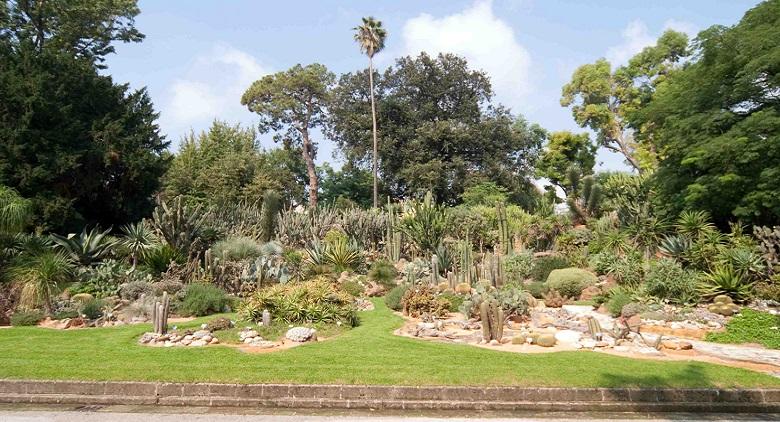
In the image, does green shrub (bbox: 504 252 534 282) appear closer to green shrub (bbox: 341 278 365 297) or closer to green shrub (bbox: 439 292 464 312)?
green shrub (bbox: 439 292 464 312)

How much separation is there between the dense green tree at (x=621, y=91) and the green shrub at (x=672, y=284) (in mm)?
27577

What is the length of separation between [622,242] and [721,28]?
8178mm

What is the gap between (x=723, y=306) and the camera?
13234mm

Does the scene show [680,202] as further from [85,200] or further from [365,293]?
[85,200]

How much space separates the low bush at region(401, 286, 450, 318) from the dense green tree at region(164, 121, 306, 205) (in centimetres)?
2042

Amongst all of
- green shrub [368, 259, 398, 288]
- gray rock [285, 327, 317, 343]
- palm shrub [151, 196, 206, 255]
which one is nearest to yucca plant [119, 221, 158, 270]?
palm shrub [151, 196, 206, 255]

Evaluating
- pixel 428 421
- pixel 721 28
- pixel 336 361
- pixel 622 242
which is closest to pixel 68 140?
pixel 336 361

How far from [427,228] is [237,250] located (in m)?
7.22

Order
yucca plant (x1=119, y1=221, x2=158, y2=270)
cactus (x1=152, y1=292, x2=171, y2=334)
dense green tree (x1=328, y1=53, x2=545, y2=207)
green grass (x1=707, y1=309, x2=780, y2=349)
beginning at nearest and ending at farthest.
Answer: cactus (x1=152, y1=292, x2=171, y2=334), green grass (x1=707, y1=309, x2=780, y2=349), yucca plant (x1=119, y1=221, x2=158, y2=270), dense green tree (x1=328, y1=53, x2=545, y2=207)

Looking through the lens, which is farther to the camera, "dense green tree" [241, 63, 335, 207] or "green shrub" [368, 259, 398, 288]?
"dense green tree" [241, 63, 335, 207]

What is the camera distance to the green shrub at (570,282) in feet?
54.7

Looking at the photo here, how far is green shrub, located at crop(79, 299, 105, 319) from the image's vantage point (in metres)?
12.8

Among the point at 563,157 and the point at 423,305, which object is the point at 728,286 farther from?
the point at 563,157

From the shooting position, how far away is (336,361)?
884 centimetres
